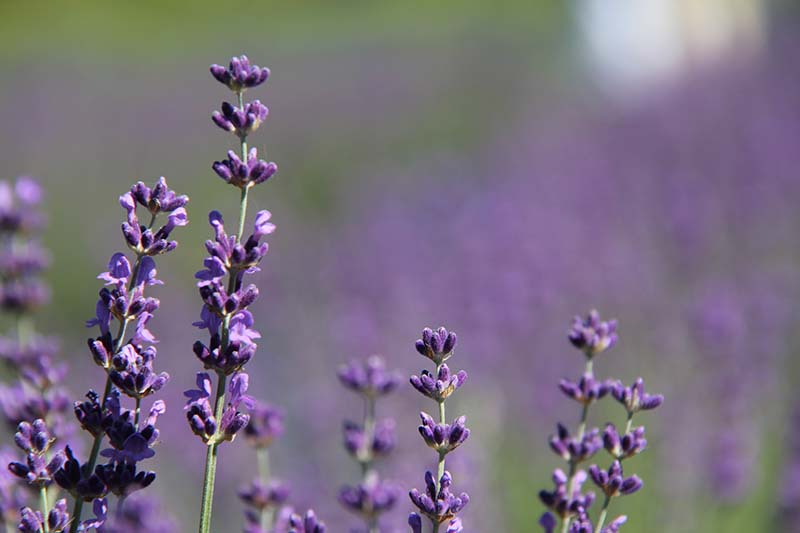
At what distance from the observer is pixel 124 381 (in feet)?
3.97

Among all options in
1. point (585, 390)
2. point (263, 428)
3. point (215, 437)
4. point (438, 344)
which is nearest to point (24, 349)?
point (263, 428)

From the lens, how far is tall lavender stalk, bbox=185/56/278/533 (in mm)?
1209

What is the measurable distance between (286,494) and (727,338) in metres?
2.63

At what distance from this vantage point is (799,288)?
561cm

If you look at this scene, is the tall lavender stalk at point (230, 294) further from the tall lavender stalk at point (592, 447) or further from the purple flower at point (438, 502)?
the tall lavender stalk at point (592, 447)

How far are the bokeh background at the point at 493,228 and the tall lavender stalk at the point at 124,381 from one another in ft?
0.83

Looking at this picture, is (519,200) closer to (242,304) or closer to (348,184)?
(348,184)

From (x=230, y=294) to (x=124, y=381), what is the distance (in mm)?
165

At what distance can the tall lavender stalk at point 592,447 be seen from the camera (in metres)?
1.37

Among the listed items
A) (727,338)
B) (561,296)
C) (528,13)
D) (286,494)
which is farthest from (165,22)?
(286,494)

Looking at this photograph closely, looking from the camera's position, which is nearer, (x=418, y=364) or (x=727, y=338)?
(x=727, y=338)

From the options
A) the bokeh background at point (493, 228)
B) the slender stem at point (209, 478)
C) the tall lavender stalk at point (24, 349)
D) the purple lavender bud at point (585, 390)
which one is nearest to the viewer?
the slender stem at point (209, 478)

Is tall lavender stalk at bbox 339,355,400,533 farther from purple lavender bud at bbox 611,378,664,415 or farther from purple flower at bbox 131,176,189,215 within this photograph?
purple flower at bbox 131,176,189,215

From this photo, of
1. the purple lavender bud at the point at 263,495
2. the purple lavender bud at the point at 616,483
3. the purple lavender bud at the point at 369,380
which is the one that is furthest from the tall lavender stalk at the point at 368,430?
the purple lavender bud at the point at 616,483
